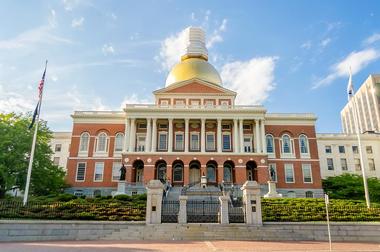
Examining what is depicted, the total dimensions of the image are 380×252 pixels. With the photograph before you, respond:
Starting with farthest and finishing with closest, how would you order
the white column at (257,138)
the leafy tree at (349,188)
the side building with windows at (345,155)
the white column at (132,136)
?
the side building with windows at (345,155)
the leafy tree at (349,188)
the white column at (257,138)
the white column at (132,136)

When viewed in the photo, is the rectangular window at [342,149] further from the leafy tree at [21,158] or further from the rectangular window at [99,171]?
the leafy tree at [21,158]

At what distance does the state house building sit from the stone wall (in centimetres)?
2279

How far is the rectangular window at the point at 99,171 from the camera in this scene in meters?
43.4

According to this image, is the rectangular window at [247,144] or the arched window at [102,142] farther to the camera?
the arched window at [102,142]

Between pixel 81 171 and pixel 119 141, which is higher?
pixel 119 141

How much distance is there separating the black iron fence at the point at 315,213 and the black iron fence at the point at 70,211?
30.3ft

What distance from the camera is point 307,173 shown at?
4394 centimetres

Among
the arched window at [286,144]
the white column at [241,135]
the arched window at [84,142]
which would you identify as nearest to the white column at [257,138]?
the white column at [241,135]

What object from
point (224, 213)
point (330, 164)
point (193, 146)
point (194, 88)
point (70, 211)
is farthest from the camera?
point (330, 164)

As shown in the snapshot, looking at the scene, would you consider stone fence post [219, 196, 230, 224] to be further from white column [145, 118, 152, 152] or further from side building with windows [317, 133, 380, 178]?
side building with windows [317, 133, 380, 178]

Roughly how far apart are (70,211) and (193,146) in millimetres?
26395

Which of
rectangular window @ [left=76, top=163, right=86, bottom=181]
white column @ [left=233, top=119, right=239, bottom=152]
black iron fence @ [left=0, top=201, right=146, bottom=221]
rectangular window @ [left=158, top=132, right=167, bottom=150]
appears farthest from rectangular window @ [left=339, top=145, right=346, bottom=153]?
black iron fence @ [left=0, top=201, right=146, bottom=221]

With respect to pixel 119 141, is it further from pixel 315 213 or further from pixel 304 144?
pixel 315 213

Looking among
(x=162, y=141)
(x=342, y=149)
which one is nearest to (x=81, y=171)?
(x=162, y=141)
